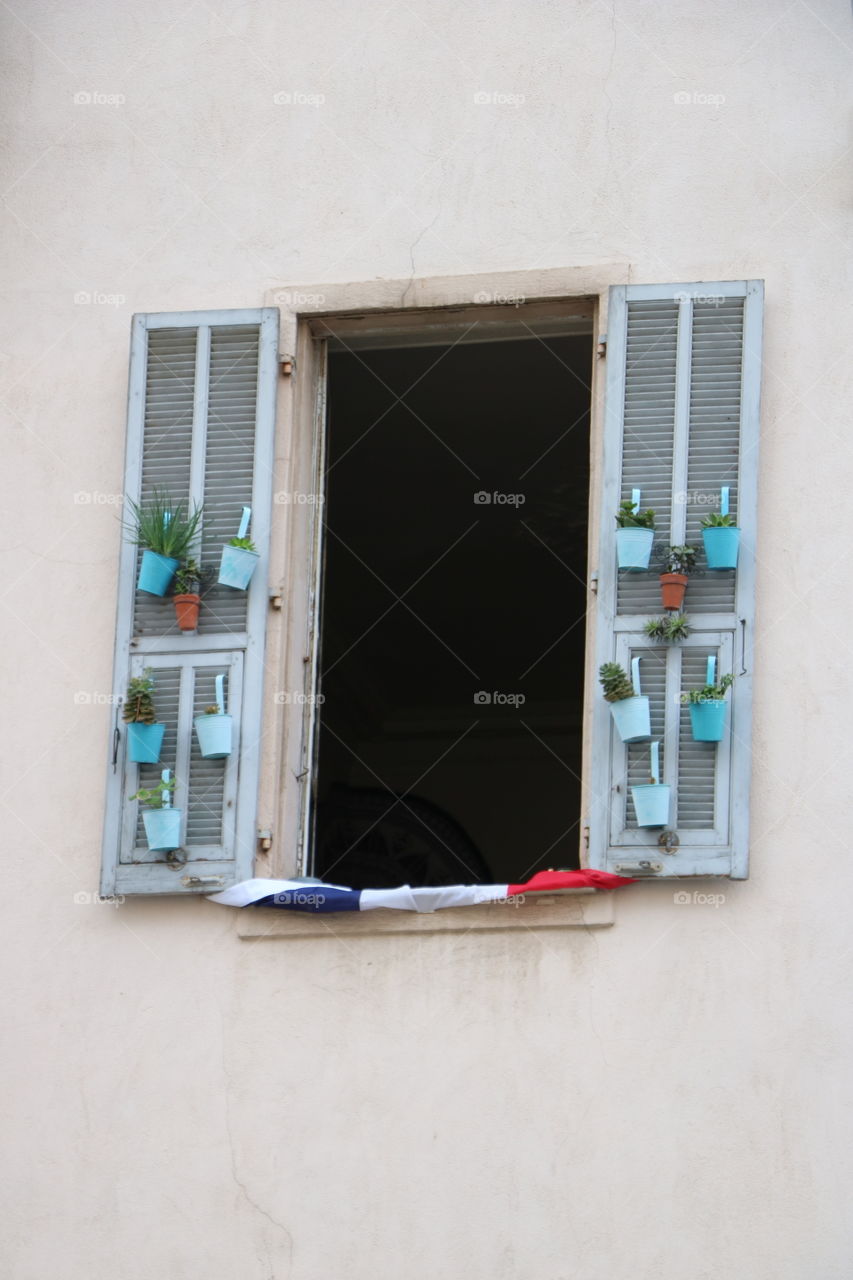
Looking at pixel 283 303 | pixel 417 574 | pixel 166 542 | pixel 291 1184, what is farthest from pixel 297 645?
pixel 417 574

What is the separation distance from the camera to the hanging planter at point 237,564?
7.40 meters

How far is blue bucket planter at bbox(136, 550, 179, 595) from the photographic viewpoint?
7430 mm

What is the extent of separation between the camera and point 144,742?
24.0 feet

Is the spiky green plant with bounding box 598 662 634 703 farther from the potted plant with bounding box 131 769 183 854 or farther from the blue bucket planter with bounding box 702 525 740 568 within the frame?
the potted plant with bounding box 131 769 183 854

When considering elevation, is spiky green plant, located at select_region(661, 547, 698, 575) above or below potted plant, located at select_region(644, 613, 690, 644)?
above

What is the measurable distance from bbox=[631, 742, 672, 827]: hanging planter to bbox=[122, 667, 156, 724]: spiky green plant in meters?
1.46

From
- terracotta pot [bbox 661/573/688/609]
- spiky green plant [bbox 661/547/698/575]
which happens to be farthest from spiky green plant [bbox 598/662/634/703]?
spiky green plant [bbox 661/547/698/575]

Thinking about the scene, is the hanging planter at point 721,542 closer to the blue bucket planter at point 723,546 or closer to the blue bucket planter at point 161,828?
the blue bucket planter at point 723,546

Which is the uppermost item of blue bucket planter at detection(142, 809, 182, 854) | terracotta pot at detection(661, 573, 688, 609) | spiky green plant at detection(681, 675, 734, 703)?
terracotta pot at detection(661, 573, 688, 609)

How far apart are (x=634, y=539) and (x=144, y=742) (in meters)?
1.57

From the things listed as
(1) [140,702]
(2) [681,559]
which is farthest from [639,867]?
(1) [140,702]

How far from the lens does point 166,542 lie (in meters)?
7.43

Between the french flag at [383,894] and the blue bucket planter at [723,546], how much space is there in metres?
0.97

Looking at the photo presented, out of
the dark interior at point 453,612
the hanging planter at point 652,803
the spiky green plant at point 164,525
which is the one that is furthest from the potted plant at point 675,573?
the spiky green plant at point 164,525
